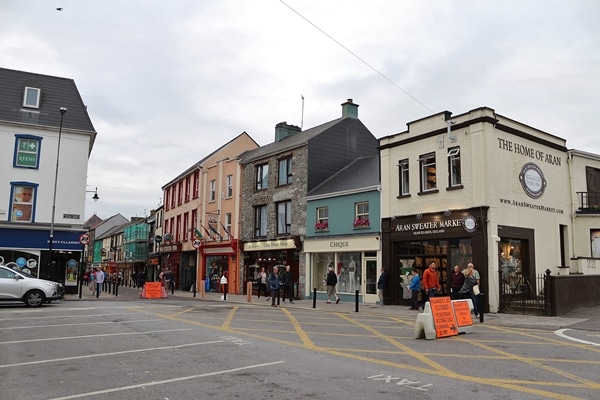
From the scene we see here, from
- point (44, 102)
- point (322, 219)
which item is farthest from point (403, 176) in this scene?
point (44, 102)

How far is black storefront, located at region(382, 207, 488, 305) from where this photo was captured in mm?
18500

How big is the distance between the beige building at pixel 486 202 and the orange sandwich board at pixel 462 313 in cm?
590

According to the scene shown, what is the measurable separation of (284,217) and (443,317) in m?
18.6

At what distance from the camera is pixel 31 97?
2842 centimetres

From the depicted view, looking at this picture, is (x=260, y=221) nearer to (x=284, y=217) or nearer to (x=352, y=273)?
(x=284, y=217)

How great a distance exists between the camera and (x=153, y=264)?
50.4 metres

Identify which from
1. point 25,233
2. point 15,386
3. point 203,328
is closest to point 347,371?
point 15,386

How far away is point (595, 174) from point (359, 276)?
1212 centimetres

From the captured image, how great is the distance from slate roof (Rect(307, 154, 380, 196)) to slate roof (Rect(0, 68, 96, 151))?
44.1 feet

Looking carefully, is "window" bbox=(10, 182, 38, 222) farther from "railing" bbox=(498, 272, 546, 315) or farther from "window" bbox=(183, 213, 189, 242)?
"railing" bbox=(498, 272, 546, 315)

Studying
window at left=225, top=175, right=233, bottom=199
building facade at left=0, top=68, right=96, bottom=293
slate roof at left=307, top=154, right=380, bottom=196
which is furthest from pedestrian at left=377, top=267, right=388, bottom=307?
building facade at left=0, top=68, right=96, bottom=293

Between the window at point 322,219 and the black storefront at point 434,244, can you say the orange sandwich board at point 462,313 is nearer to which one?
the black storefront at point 434,244

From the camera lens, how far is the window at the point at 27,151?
27.2 metres

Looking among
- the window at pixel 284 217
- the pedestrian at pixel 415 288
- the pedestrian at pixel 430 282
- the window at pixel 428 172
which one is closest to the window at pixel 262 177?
the window at pixel 284 217
